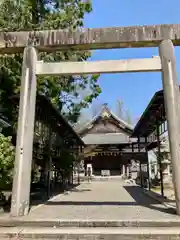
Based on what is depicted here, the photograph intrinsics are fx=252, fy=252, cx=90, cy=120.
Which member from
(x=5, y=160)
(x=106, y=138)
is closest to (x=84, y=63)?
(x=5, y=160)

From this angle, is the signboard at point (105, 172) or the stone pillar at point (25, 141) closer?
the stone pillar at point (25, 141)

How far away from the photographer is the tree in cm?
1184

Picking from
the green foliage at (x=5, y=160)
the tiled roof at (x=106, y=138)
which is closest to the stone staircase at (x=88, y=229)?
the green foliage at (x=5, y=160)

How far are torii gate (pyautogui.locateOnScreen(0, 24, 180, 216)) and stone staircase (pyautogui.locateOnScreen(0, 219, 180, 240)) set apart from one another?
3.61ft

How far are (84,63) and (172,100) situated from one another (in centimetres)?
273

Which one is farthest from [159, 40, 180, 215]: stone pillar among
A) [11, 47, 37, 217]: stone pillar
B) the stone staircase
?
[11, 47, 37, 217]: stone pillar

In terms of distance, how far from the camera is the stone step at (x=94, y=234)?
5.09 meters

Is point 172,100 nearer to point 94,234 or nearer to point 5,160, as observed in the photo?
point 94,234

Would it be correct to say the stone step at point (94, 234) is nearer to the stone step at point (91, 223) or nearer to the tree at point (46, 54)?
the stone step at point (91, 223)

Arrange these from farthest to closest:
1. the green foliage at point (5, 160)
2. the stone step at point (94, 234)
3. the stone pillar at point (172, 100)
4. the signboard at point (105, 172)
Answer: the signboard at point (105, 172), the green foliage at point (5, 160), the stone pillar at point (172, 100), the stone step at point (94, 234)

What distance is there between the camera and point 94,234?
203 inches

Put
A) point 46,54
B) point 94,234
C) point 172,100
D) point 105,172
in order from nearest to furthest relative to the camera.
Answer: point 94,234
point 172,100
point 46,54
point 105,172

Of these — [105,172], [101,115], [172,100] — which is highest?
[101,115]

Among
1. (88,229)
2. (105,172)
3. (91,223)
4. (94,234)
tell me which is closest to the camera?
(94,234)
